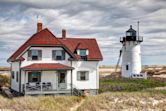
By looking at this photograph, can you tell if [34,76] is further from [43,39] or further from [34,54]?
[43,39]

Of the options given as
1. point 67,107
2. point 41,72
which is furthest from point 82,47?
point 67,107

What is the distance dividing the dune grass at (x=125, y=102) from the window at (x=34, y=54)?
6.66 metres

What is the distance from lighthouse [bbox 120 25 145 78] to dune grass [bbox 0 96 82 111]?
73.0 feet

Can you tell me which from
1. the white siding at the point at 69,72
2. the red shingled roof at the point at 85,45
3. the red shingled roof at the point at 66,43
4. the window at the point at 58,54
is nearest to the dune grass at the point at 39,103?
the white siding at the point at 69,72

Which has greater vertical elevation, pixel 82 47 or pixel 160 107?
pixel 82 47

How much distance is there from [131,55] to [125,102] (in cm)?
2203

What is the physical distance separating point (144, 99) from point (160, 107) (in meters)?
1.71

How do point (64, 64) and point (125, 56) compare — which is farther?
point (125, 56)

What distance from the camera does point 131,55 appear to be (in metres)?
53.7

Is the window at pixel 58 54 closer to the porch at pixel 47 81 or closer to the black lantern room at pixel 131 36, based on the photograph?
the porch at pixel 47 81

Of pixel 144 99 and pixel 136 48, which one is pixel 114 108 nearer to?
pixel 144 99

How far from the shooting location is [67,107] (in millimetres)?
31391

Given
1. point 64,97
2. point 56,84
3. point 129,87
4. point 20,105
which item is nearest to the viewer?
point 20,105

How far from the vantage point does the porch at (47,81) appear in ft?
111
